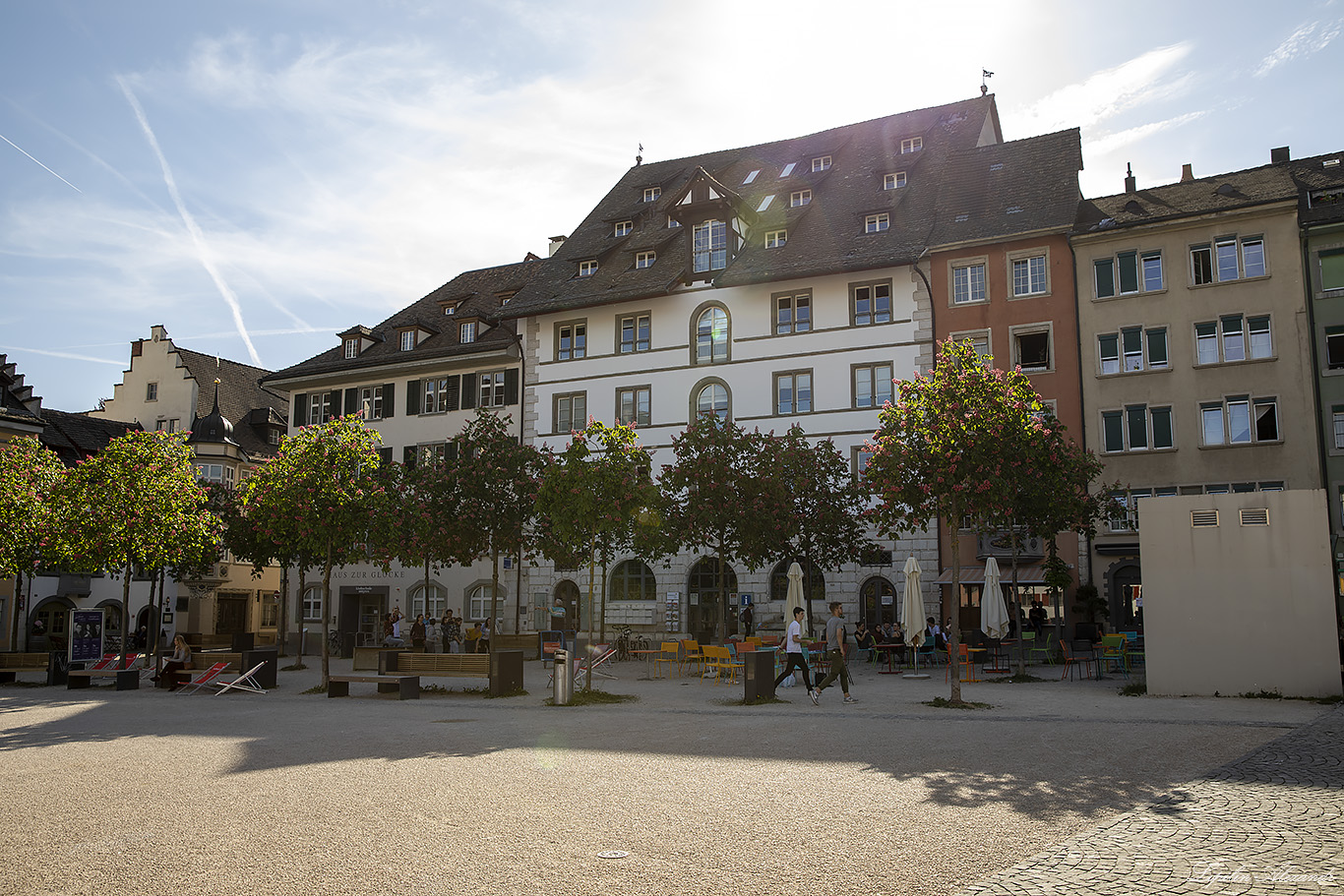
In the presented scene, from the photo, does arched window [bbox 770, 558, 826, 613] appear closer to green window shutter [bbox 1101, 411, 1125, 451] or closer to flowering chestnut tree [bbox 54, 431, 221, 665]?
green window shutter [bbox 1101, 411, 1125, 451]

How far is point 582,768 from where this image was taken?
11703mm

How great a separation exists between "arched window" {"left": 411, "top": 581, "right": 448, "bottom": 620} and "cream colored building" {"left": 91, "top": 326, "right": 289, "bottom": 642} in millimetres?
9658

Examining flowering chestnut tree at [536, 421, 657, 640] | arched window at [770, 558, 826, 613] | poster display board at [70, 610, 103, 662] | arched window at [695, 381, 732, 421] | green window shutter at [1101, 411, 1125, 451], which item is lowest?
poster display board at [70, 610, 103, 662]

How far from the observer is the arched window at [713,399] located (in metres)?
40.7

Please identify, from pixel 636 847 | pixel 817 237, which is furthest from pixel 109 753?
pixel 817 237

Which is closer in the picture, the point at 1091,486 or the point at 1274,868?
the point at 1274,868

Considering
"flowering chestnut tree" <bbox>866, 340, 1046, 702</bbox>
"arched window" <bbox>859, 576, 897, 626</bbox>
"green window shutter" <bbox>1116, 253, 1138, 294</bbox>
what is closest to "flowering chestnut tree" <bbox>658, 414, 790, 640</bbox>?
"arched window" <bbox>859, 576, 897, 626</bbox>

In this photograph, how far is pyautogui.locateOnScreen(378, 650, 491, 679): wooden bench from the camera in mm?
24578

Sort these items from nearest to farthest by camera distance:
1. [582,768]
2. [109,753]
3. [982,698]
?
1. [582,768]
2. [109,753]
3. [982,698]

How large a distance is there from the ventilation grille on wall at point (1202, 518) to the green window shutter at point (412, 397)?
34436mm

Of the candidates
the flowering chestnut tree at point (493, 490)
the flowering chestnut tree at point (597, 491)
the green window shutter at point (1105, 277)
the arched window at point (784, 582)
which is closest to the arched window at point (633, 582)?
the arched window at point (784, 582)

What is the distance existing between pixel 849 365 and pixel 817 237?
565cm

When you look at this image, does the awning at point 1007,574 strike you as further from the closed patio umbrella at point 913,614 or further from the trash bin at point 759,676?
the trash bin at point 759,676

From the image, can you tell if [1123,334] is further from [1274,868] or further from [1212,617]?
[1274,868]
